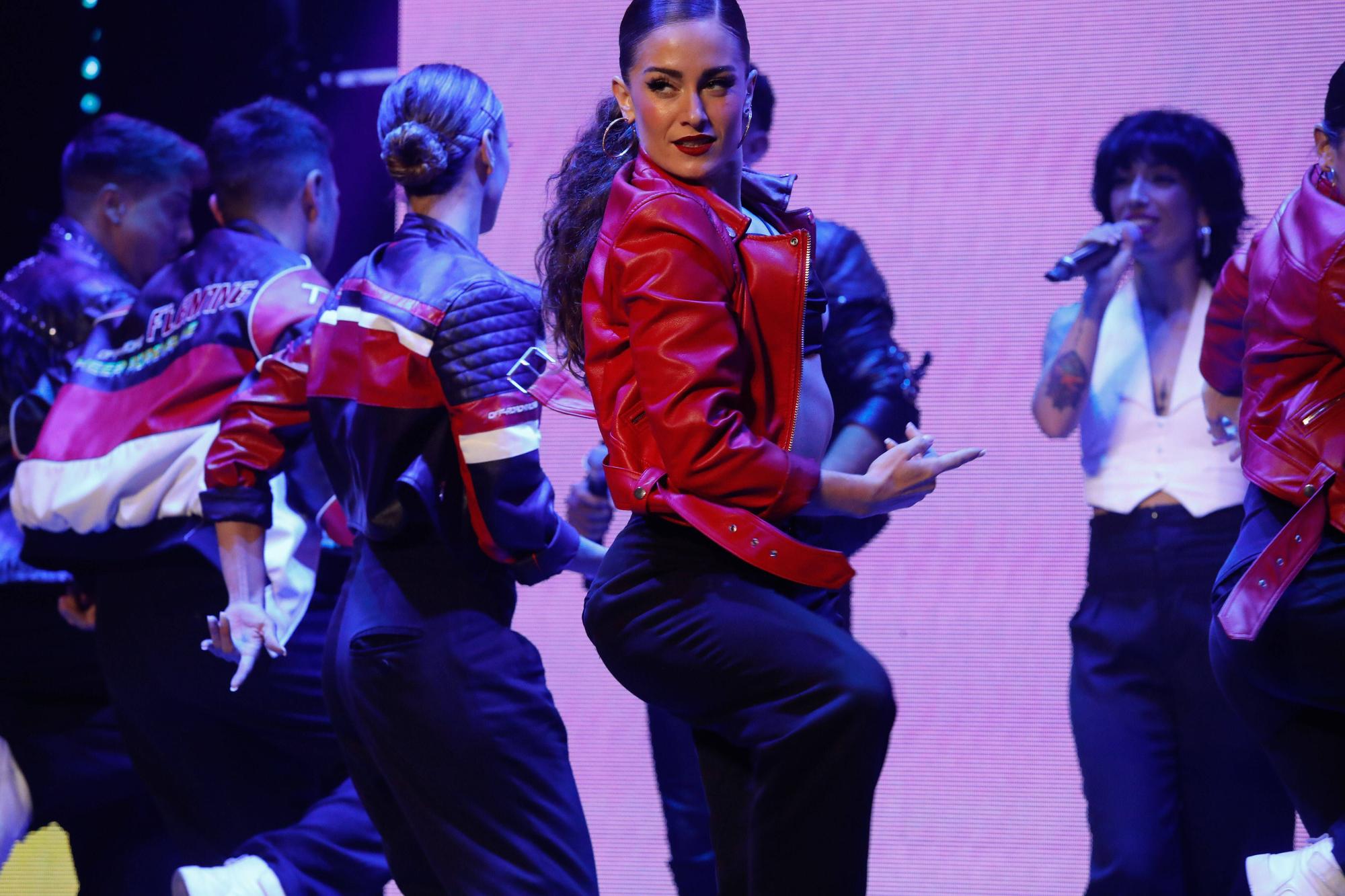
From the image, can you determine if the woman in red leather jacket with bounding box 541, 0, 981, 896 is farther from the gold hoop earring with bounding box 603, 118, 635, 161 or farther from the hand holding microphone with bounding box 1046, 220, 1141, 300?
the hand holding microphone with bounding box 1046, 220, 1141, 300

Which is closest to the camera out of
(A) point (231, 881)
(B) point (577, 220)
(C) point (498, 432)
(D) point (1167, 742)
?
(B) point (577, 220)

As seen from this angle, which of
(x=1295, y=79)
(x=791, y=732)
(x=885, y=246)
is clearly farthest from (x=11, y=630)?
(x=1295, y=79)

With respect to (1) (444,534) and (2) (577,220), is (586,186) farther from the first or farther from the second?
(1) (444,534)

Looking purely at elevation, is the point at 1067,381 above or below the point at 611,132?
below

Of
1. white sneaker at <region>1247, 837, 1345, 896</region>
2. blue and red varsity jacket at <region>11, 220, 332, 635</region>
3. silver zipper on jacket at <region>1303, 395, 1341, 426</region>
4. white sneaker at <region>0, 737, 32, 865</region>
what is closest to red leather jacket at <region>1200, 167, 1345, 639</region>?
silver zipper on jacket at <region>1303, 395, 1341, 426</region>

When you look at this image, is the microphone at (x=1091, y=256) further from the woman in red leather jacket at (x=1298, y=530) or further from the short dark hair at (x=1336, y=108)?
the short dark hair at (x=1336, y=108)

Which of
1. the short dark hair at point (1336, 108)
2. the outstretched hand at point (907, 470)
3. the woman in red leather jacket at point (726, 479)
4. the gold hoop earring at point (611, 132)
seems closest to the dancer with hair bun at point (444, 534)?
the gold hoop earring at point (611, 132)

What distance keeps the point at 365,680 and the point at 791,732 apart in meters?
1.08

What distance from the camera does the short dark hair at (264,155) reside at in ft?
12.2

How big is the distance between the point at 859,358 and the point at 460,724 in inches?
44.2

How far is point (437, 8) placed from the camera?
3.92 m

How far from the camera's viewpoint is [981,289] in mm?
3412

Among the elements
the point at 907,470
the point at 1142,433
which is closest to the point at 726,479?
the point at 907,470

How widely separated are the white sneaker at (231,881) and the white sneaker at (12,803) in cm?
104
